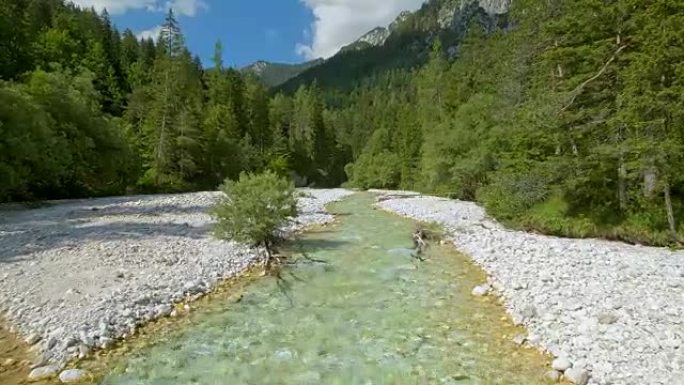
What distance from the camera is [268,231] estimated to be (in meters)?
15.9

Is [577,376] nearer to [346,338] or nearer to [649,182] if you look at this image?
[346,338]

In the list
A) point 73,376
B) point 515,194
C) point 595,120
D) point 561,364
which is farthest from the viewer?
point 515,194

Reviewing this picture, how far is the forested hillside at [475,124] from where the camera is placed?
51.2 feet

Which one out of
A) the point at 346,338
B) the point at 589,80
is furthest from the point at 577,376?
the point at 589,80

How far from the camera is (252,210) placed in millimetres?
15438

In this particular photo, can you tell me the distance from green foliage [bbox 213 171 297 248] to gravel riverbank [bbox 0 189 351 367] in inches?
22.0

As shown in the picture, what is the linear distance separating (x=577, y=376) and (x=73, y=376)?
7.36 metres

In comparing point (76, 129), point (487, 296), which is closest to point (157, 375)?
point (487, 296)

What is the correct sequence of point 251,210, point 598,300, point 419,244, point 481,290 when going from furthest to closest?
point 419,244 → point 251,210 → point 481,290 → point 598,300

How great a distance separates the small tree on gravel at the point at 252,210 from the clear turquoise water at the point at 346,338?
2747mm

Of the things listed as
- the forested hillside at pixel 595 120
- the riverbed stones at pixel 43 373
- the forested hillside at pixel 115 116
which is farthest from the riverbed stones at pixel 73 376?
the forested hillside at pixel 115 116

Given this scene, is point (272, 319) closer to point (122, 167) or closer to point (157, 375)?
point (157, 375)

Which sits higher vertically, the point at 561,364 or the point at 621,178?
the point at 621,178

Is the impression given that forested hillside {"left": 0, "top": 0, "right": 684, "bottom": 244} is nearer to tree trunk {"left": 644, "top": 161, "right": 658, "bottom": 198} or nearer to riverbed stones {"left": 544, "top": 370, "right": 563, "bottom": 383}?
tree trunk {"left": 644, "top": 161, "right": 658, "bottom": 198}
